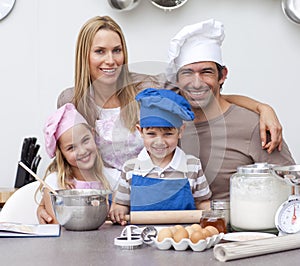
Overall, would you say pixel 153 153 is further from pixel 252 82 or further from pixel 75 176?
pixel 252 82

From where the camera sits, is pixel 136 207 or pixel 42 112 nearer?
pixel 136 207

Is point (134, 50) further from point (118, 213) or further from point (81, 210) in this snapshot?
point (81, 210)

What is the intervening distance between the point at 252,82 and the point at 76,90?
1372mm

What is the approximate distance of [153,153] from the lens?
167 cm

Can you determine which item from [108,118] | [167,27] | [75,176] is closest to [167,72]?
[108,118]

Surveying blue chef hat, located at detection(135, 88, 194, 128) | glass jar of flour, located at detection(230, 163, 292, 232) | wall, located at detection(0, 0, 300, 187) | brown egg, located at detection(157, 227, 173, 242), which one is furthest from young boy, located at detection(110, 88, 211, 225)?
wall, located at detection(0, 0, 300, 187)

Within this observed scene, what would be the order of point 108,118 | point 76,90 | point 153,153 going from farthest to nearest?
point 76,90, point 108,118, point 153,153

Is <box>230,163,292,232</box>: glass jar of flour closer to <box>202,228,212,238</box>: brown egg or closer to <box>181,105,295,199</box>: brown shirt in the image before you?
<box>202,228,212,238</box>: brown egg

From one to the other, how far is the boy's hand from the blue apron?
3 cm

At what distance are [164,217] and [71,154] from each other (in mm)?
416

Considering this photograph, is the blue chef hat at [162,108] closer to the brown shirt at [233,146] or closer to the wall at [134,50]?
the brown shirt at [233,146]

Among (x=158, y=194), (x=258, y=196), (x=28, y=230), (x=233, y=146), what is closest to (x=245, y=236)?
(x=258, y=196)

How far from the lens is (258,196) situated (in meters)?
1.46

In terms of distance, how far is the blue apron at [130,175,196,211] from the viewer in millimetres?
1676
